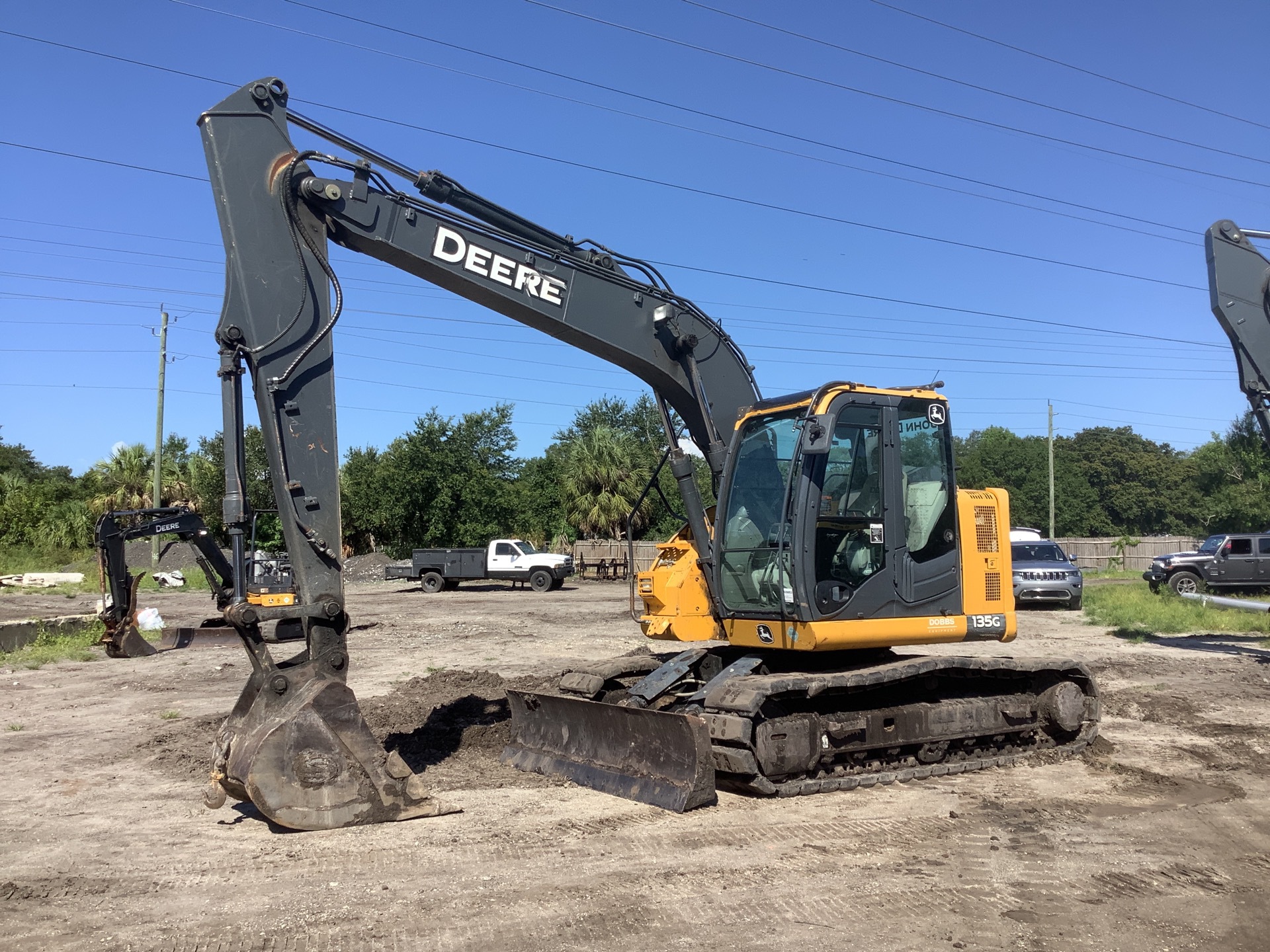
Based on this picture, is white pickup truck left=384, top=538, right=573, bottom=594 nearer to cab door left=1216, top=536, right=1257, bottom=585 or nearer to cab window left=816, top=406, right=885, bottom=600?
cab door left=1216, top=536, right=1257, bottom=585

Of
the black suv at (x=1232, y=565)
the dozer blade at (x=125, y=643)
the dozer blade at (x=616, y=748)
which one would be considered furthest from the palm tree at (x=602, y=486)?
the dozer blade at (x=616, y=748)

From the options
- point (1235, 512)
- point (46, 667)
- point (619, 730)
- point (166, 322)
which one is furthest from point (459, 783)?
point (1235, 512)

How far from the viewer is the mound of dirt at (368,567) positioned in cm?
4352

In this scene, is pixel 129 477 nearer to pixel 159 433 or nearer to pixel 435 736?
pixel 159 433

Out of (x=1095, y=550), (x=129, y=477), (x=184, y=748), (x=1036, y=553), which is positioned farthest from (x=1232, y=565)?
(x=129, y=477)

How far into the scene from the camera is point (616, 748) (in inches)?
Answer: 303

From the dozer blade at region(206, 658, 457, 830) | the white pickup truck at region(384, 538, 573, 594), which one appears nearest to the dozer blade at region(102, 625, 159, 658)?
the dozer blade at region(206, 658, 457, 830)

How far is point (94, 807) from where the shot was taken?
24.0 feet

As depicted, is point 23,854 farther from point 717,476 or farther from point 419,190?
point 717,476

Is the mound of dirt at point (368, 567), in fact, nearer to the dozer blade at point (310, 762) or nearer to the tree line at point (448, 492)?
the tree line at point (448, 492)

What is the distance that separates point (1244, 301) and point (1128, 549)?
116 feet

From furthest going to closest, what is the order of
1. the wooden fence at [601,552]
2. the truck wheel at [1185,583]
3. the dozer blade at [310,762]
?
the wooden fence at [601,552] → the truck wheel at [1185,583] → the dozer blade at [310,762]

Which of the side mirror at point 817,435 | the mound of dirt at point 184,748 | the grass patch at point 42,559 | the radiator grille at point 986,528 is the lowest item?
A: the mound of dirt at point 184,748

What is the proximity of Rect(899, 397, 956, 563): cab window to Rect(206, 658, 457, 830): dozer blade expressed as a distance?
4.36 metres
